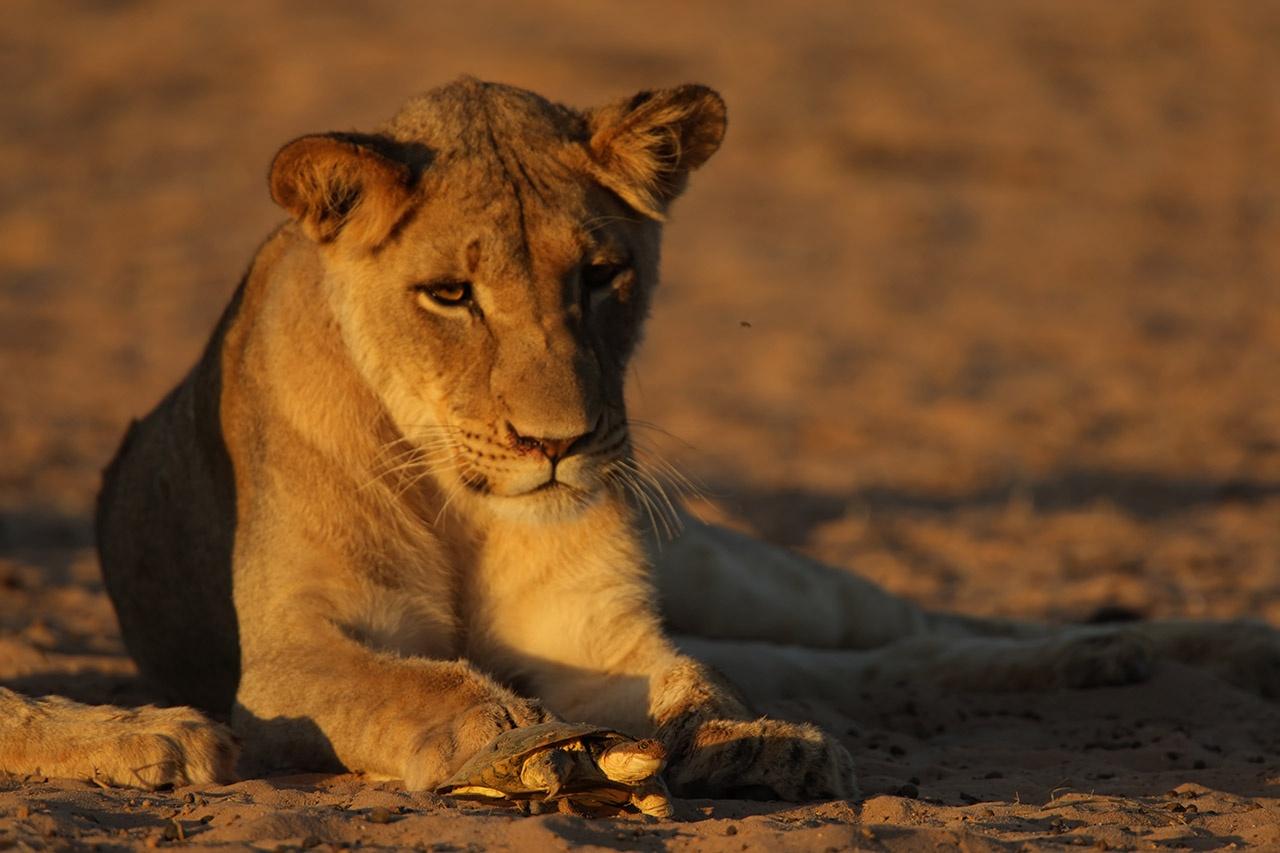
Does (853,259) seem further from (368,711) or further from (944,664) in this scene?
(368,711)

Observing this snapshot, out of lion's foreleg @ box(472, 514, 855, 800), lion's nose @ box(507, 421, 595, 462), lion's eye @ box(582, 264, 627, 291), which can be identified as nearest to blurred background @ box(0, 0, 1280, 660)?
lion's foreleg @ box(472, 514, 855, 800)

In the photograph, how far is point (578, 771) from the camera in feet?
10.5

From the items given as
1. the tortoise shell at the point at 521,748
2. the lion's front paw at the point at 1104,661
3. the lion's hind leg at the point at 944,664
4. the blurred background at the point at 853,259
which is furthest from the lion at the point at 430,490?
the lion's front paw at the point at 1104,661

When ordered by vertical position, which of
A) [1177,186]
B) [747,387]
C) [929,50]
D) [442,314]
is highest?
[929,50]

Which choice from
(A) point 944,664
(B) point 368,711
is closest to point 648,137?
(B) point 368,711

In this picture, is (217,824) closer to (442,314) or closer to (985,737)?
(442,314)

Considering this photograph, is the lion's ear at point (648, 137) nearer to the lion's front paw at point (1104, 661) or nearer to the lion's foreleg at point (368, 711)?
the lion's foreleg at point (368, 711)

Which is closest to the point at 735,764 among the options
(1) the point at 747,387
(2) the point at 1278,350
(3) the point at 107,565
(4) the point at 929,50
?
(3) the point at 107,565

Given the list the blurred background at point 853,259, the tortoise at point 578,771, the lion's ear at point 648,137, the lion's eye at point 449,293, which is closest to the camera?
the tortoise at point 578,771

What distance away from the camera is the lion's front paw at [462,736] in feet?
11.3

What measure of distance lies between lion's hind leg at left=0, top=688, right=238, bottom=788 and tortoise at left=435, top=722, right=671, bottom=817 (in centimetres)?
62

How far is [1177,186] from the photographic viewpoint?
15.2 m

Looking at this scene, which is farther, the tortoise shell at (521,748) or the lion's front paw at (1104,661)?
the lion's front paw at (1104,661)

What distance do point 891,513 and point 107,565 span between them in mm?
4037
